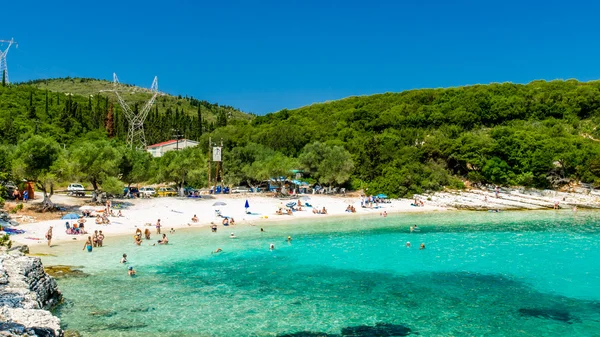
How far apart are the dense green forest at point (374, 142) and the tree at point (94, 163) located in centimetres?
10

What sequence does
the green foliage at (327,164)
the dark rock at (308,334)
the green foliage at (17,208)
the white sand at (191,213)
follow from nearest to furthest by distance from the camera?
the dark rock at (308,334) < the green foliage at (17,208) < the white sand at (191,213) < the green foliage at (327,164)

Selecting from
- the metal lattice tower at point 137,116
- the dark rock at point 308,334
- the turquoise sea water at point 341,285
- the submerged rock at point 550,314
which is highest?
the metal lattice tower at point 137,116

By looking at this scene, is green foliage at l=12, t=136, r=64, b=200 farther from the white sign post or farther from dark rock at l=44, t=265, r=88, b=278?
the white sign post

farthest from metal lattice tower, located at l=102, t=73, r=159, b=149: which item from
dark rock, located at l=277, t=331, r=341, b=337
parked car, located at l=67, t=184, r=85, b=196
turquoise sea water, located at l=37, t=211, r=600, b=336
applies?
dark rock, located at l=277, t=331, r=341, b=337

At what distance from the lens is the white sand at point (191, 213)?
105ft

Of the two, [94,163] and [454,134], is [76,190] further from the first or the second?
[454,134]

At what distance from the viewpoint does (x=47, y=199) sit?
37344 millimetres

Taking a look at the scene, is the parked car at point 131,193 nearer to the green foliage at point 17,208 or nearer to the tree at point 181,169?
the tree at point 181,169

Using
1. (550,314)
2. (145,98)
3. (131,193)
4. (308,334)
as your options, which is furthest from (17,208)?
(145,98)

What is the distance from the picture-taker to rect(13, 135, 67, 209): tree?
35.1 meters

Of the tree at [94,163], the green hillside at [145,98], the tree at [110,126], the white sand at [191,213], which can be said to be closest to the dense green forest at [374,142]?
the tree at [94,163]

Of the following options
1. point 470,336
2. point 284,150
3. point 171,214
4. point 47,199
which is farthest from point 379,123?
point 470,336

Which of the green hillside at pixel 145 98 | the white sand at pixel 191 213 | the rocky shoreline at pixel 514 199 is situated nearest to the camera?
the white sand at pixel 191 213

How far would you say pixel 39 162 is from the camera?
35844 millimetres
